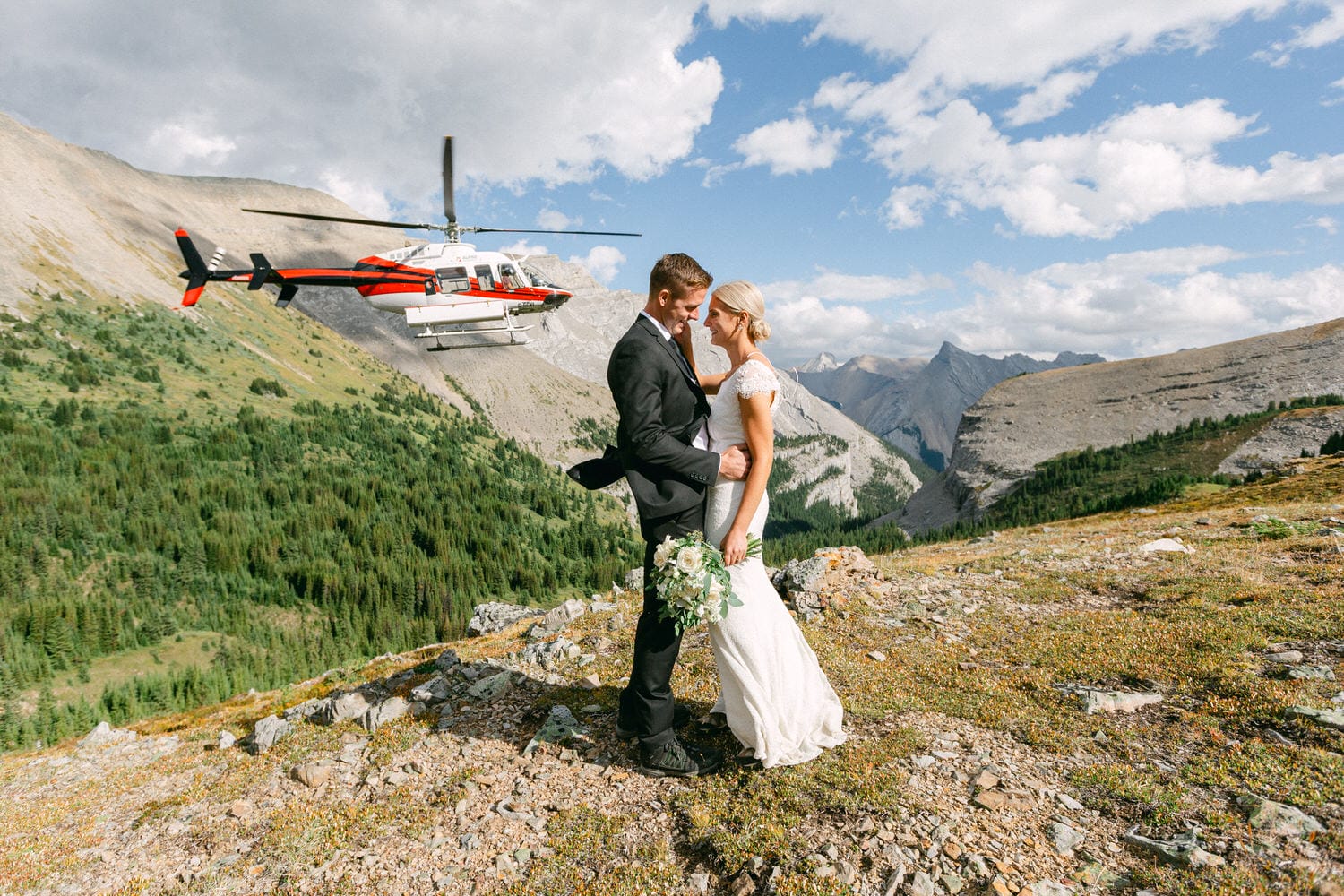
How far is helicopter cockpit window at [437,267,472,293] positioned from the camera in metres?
23.2

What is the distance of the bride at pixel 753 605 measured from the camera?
557cm

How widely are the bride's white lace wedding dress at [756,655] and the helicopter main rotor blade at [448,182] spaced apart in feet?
68.7

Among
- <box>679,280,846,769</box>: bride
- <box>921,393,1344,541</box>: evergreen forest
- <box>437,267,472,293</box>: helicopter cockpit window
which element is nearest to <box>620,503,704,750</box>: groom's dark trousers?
<box>679,280,846,769</box>: bride

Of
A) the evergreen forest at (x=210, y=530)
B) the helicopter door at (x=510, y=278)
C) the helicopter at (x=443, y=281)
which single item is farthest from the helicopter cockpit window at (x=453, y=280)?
the evergreen forest at (x=210, y=530)

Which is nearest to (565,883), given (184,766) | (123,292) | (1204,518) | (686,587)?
(686,587)

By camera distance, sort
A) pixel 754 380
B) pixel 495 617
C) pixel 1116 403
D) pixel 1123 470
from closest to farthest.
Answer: pixel 754 380, pixel 495 617, pixel 1123 470, pixel 1116 403

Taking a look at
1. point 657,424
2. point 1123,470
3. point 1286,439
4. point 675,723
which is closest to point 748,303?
point 657,424

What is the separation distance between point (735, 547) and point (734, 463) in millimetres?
862

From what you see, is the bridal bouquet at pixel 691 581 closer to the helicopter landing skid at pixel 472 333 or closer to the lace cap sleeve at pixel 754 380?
the lace cap sleeve at pixel 754 380

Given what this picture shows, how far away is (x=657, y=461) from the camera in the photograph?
5488mm

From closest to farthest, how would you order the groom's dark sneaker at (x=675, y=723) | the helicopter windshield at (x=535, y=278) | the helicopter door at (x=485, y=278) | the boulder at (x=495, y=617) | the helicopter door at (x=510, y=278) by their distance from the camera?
1. the groom's dark sneaker at (x=675, y=723)
2. the boulder at (x=495, y=617)
3. the helicopter door at (x=485, y=278)
4. the helicopter door at (x=510, y=278)
5. the helicopter windshield at (x=535, y=278)

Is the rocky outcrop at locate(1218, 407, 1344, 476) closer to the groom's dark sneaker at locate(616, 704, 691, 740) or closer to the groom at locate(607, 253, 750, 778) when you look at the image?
the groom's dark sneaker at locate(616, 704, 691, 740)

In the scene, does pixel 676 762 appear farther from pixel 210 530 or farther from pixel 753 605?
pixel 210 530

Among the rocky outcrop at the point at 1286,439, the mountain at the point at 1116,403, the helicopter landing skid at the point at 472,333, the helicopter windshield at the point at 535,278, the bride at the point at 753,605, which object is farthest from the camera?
the mountain at the point at 1116,403
